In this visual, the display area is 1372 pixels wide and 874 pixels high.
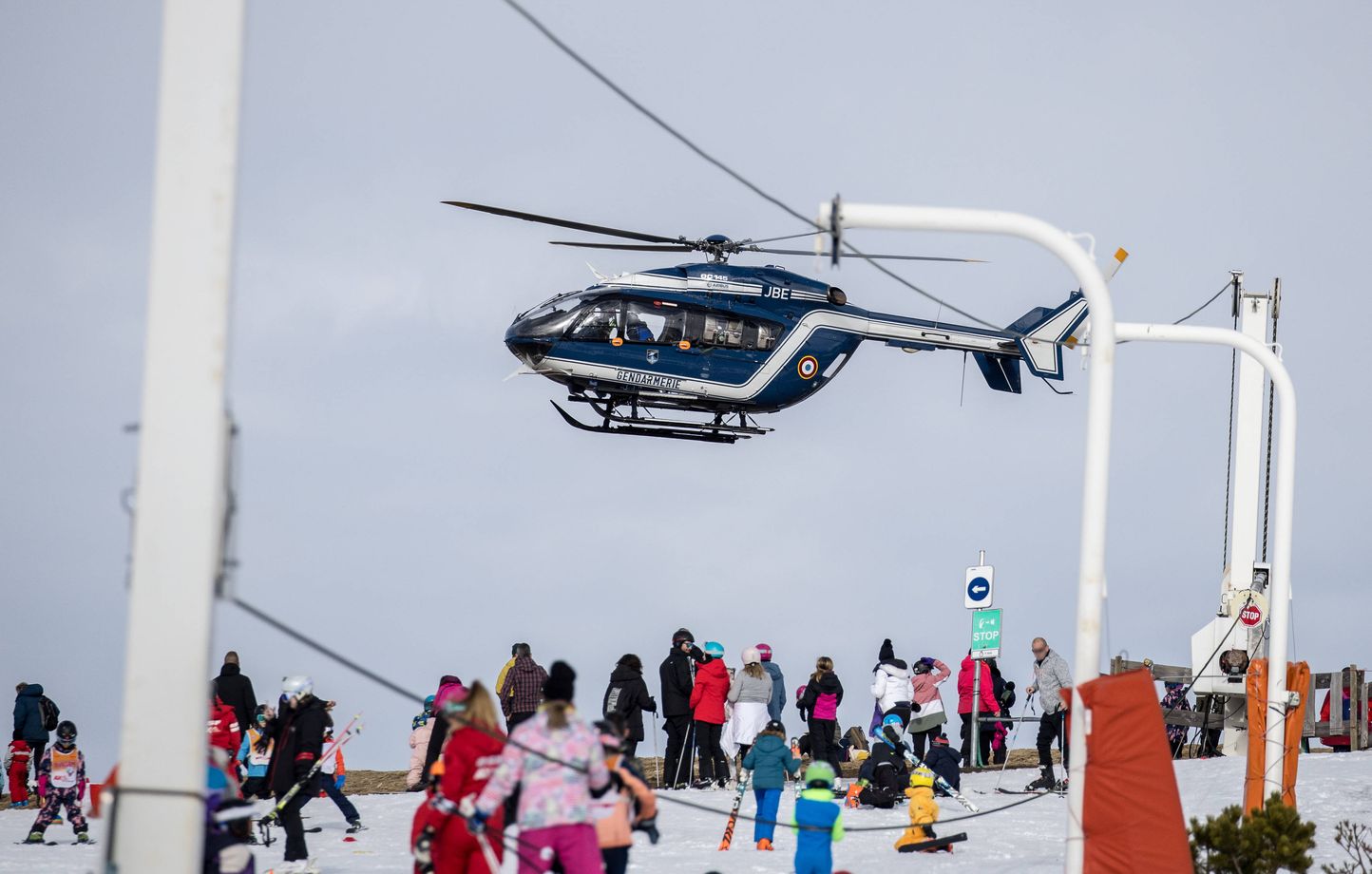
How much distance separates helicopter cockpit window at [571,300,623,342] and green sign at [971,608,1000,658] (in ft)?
23.5

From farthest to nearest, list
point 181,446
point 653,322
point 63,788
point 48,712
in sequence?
point 653,322 < point 48,712 < point 63,788 < point 181,446

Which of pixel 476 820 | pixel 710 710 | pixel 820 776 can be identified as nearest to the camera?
pixel 476 820

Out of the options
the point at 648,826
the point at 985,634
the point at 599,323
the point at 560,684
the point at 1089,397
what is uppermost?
the point at 599,323

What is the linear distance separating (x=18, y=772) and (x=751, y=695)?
10871mm

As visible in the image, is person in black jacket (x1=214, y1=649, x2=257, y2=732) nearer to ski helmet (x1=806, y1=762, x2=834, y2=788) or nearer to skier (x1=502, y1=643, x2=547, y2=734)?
skier (x1=502, y1=643, x2=547, y2=734)

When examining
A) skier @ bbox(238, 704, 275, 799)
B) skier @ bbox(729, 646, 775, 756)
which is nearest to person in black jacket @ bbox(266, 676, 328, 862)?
skier @ bbox(238, 704, 275, 799)

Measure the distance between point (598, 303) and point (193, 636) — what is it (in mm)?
19294

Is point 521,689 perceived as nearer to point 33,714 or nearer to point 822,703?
point 822,703

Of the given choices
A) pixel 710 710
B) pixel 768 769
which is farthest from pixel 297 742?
pixel 710 710

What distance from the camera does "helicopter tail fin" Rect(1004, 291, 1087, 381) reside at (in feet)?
99.7

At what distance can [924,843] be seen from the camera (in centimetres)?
1644

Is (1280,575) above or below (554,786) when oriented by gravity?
above

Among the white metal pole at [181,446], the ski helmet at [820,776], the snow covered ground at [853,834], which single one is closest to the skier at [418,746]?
the snow covered ground at [853,834]

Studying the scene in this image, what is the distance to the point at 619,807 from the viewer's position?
1132cm
